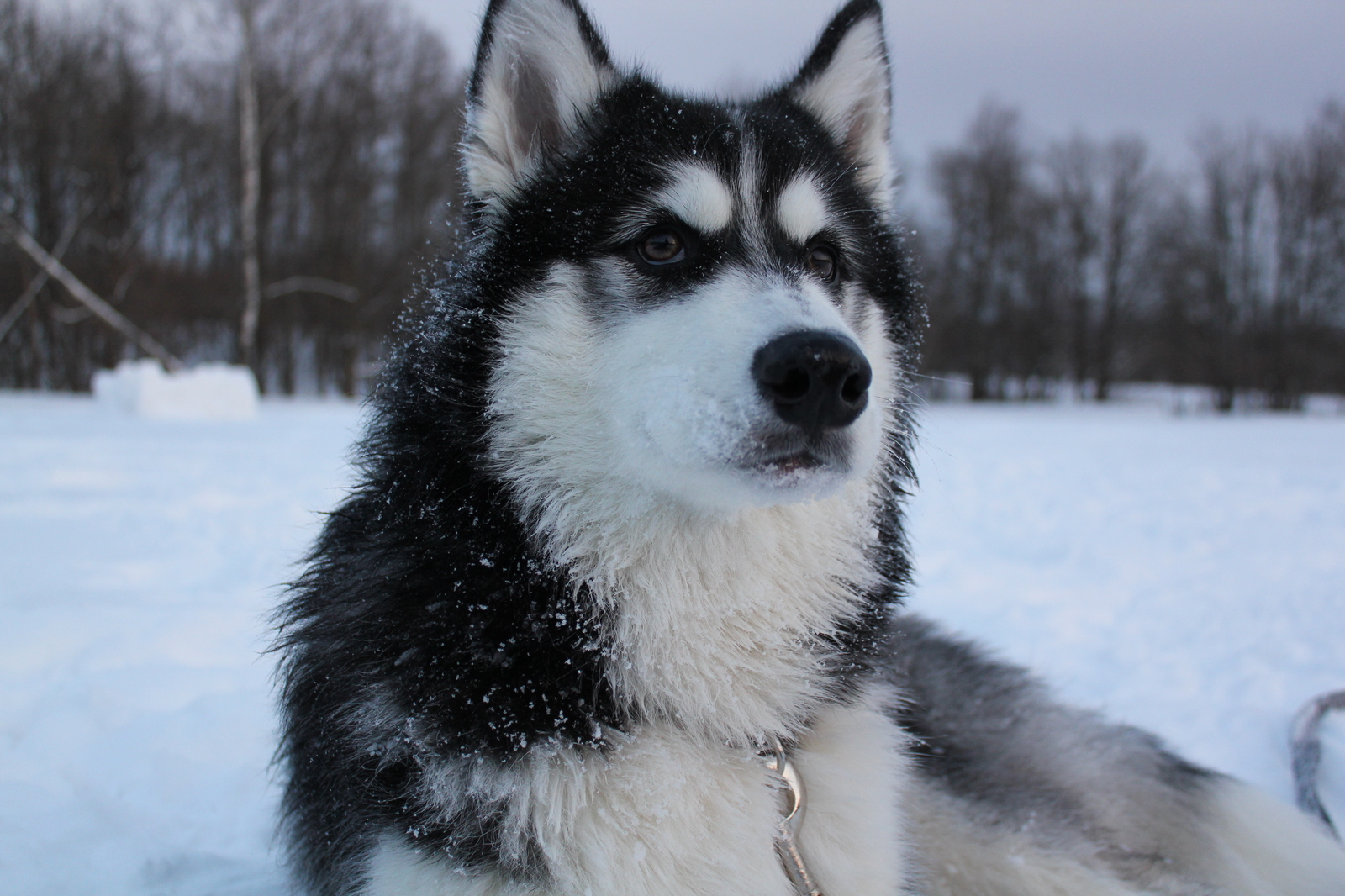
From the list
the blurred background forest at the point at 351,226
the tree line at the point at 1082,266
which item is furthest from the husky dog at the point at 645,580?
the tree line at the point at 1082,266

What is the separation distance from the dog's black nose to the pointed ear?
120 centimetres

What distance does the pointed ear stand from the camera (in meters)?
2.37

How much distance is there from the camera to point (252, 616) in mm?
4082

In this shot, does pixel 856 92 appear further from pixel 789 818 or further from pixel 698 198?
pixel 789 818

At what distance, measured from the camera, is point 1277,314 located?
109 feet

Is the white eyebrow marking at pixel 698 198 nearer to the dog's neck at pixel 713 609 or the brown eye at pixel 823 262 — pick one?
the brown eye at pixel 823 262

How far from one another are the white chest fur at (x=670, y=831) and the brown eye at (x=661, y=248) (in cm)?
111

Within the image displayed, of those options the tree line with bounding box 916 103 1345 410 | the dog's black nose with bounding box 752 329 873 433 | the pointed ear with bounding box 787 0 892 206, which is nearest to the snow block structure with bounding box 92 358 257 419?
the pointed ear with bounding box 787 0 892 206

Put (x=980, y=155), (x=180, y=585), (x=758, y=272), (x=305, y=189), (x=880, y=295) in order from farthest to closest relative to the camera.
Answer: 1. (x=980, y=155)
2. (x=305, y=189)
3. (x=180, y=585)
4. (x=880, y=295)
5. (x=758, y=272)

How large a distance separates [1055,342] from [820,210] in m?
42.0

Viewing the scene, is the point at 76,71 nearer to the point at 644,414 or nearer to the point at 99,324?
the point at 99,324

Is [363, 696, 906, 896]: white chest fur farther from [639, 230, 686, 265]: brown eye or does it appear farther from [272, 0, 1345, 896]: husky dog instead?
[639, 230, 686, 265]: brown eye

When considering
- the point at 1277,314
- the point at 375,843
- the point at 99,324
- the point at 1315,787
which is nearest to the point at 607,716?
the point at 375,843

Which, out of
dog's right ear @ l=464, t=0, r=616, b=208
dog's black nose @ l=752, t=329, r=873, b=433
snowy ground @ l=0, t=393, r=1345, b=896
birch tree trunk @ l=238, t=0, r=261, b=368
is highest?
birch tree trunk @ l=238, t=0, r=261, b=368
